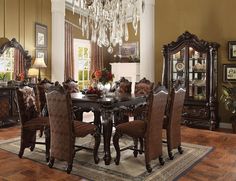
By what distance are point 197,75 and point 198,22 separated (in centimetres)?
121

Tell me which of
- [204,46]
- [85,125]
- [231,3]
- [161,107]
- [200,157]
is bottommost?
[200,157]

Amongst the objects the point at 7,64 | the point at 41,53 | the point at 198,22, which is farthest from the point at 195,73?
the point at 7,64

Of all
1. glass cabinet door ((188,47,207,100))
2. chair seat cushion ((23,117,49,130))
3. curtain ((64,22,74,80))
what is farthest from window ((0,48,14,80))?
glass cabinet door ((188,47,207,100))

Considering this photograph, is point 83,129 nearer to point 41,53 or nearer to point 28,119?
point 28,119

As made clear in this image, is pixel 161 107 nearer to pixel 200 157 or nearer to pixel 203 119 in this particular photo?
pixel 200 157

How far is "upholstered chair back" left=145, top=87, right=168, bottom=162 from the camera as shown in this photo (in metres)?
3.15

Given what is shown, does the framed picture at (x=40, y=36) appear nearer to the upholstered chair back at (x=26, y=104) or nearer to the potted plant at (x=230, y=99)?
the upholstered chair back at (x=26, y=104)

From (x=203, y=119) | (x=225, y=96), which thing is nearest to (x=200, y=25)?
(x=225, y=96)

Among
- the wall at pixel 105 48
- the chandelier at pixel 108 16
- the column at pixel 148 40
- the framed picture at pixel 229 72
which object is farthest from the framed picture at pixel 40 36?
the framed picture at pixel 229 72

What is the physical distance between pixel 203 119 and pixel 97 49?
14.9 feet

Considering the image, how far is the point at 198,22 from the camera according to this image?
6238 mm

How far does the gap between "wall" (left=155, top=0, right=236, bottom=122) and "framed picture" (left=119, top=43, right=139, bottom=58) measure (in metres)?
2.53

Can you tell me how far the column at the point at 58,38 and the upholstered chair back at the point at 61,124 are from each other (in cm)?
427

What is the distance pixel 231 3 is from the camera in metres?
5.84
